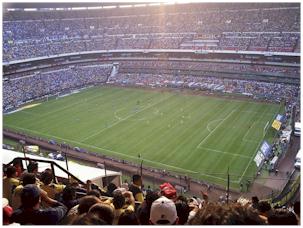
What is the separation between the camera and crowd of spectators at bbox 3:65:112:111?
46969mm

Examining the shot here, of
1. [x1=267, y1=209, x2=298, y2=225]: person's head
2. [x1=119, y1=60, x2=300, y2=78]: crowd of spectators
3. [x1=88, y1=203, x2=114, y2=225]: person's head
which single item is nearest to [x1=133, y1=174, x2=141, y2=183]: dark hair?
[x1=88, y1=203, x2=114, y2=225]: person's head

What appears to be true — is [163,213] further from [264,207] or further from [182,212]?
[264,207]

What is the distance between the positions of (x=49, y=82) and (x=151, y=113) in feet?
69.7

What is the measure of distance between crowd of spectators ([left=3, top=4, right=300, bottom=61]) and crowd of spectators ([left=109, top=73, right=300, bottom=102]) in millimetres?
6294

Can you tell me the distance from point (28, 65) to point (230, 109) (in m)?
33.2

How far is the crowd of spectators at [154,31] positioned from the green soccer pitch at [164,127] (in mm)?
14227

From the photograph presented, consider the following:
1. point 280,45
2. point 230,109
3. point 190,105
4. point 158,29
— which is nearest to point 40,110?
point 190,105

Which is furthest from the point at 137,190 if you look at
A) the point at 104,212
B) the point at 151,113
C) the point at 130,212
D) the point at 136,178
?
the point at 151,113

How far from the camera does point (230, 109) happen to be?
4053 centimetres

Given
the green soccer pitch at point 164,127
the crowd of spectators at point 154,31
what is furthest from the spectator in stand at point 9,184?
the crowd of spectators at point 154,31

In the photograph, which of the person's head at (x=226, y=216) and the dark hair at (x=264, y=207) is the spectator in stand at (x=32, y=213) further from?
the dark hair at (x=264, y=207)

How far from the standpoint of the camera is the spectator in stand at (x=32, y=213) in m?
4.65

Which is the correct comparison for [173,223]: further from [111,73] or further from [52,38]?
[52,38]

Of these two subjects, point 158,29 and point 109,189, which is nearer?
point 109,189
